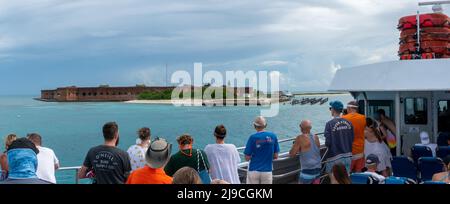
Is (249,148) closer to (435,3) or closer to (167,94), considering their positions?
(435,3)

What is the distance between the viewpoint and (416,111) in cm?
793

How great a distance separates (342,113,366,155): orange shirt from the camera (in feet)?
19.6

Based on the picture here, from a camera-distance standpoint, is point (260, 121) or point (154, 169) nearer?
point (154, 169)

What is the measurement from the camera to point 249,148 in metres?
5.26

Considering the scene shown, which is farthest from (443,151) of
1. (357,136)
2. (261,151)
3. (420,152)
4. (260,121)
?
(260,121)

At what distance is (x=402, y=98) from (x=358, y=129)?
Answer: 237cm

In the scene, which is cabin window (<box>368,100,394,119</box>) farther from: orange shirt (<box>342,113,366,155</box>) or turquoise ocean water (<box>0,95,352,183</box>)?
turquoise ocean water (<box>0,95,352,183</box>)

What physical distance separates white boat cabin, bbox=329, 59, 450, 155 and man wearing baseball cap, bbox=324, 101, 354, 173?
1.67 m

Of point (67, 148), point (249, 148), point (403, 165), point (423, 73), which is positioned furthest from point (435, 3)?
point (67, 148)

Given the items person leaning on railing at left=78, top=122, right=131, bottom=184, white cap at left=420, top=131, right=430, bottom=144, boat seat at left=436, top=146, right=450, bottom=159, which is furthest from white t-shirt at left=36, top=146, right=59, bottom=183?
white cap at left=420, top=131, right=430, bottom=144

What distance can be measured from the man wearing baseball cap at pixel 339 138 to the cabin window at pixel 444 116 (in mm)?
3036

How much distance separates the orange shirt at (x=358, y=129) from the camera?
235 inches

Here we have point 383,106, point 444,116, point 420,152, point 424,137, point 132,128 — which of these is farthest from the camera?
point 132,128

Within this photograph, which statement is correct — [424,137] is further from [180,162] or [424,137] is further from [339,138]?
[180,162]
